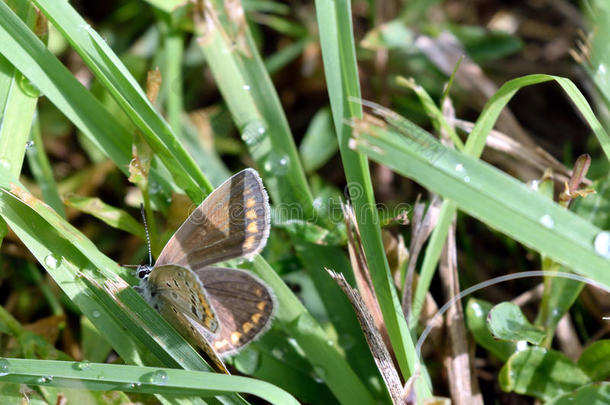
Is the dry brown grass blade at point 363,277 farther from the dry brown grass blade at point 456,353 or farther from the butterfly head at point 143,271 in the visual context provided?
the butterfly head at point 143,271

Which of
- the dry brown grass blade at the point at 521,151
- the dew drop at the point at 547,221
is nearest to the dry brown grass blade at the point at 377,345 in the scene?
the dew drop at the point at 547,221

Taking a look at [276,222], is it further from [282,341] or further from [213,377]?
[213,377]

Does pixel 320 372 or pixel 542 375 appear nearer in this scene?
pixel 542 375

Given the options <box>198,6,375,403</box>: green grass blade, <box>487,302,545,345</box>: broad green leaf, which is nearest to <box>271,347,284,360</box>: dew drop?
<box>198,6,375,403</box>: green grass blade

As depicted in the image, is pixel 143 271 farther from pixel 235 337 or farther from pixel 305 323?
pixel 305 323

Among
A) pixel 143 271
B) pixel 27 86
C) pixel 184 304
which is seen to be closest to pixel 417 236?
pixel 184 304
